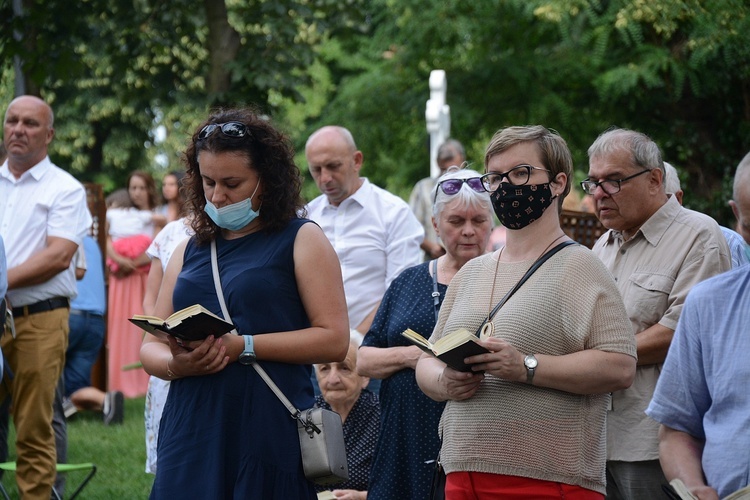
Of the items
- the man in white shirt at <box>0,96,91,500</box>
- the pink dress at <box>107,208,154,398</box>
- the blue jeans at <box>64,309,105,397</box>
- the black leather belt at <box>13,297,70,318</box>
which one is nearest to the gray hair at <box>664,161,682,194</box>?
the man in white shirt at <box>0,96,91,500</box>

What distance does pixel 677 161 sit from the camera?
54.2 feet

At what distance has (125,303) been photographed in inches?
515

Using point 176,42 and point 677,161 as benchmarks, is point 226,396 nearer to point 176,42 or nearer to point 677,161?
point 176,42

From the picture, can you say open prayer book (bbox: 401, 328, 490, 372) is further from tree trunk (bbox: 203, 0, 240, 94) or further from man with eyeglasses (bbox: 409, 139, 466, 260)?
tree trunk (bbox: 203, 0, 240, 94)

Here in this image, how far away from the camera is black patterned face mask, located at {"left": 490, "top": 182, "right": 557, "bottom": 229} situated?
3941mm

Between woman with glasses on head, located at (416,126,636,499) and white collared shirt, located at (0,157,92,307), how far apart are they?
377 centimetres

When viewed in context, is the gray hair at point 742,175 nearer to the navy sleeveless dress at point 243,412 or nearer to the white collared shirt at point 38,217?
the navy sleeveless dress at point 243,412

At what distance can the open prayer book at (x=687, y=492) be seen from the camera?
2.90m

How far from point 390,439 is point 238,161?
156 cm

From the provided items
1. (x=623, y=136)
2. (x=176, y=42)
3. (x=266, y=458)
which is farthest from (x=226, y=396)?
(x=176, y=42)

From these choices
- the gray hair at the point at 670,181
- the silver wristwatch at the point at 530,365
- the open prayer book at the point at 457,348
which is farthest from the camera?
the gray hair at the point at 670,181

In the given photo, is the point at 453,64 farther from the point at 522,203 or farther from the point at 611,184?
the point at 522,203

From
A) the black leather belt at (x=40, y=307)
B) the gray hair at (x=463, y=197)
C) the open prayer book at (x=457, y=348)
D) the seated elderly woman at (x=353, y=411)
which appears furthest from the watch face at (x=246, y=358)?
the black leather belt at (x=40, y=307)

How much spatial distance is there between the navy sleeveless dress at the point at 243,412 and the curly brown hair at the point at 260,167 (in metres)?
0.14
